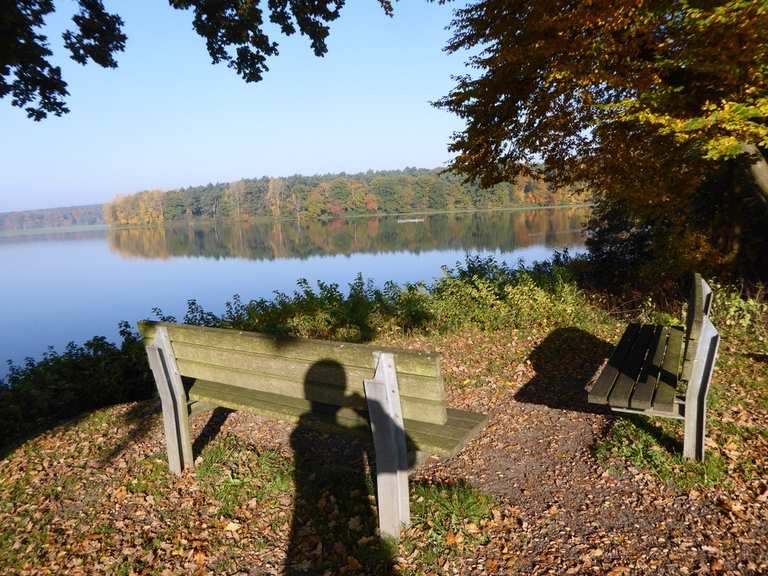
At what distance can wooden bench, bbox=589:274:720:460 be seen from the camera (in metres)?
3.41

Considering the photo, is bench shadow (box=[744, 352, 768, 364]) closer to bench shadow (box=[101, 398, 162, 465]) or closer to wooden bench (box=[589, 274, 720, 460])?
wooden bench (box=[589, 274, 720, 460])

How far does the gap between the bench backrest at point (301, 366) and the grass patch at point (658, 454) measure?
189 centimetres

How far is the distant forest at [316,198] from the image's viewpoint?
8944 cm

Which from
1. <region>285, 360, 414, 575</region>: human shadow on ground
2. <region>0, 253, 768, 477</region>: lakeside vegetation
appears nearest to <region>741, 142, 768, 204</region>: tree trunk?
<region>0, 253, 768, 477</region>: lakeside vegetation

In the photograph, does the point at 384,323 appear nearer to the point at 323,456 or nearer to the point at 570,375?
the point at 570,375

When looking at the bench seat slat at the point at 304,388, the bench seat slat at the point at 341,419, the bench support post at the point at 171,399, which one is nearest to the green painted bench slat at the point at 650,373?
the bench seat slat at the point at 341,419

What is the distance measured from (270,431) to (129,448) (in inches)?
48.3

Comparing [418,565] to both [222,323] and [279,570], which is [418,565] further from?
[222,323]

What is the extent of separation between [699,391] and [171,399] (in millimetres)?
3665

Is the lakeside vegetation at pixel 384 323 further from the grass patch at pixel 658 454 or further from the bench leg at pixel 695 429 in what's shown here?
the bench leg at pixel 695 429

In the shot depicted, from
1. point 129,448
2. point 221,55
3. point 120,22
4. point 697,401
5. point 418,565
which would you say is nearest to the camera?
point 418,565

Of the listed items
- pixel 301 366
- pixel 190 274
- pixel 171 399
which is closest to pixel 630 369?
pixel 301 366

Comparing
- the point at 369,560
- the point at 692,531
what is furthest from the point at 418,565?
the point at 692,531

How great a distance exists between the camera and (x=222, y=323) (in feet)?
32.7
